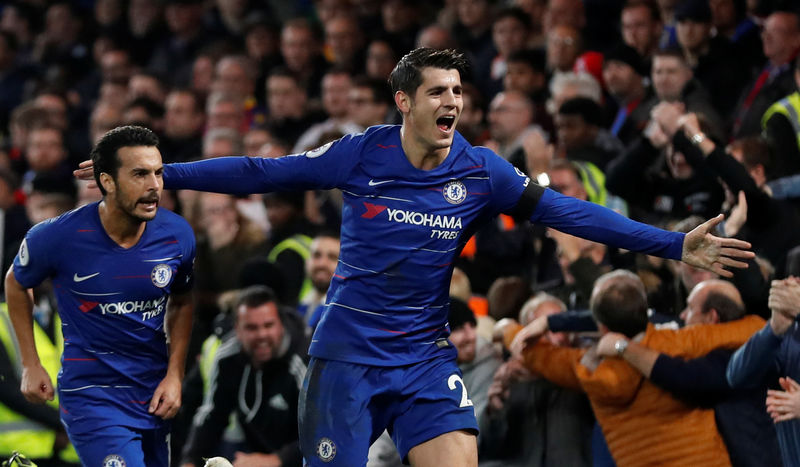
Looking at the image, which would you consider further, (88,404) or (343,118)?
(343,118)

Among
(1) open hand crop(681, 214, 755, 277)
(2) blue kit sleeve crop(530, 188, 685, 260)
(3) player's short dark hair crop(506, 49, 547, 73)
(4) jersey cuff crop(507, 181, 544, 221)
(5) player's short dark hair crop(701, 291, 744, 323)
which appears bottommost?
(5) player's short dark hair crop(701, 291, 744, 323)

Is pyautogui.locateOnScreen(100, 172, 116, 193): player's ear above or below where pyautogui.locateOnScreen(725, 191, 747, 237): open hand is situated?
above

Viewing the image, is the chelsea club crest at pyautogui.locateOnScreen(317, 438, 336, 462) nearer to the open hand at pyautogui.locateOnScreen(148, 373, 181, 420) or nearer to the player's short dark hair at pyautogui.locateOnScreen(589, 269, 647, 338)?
the open hand at pyautogui.locateOnScreen(148, 373, 181, 420)

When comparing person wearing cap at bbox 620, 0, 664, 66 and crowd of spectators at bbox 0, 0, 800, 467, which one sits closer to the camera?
crowd of spectators at bbox 0, 0, 800, 467

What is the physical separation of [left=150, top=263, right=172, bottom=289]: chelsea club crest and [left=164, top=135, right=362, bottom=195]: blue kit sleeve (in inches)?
27.2

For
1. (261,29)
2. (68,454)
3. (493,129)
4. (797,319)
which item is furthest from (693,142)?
(261,29)

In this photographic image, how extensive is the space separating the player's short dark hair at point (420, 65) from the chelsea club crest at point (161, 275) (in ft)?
4.60

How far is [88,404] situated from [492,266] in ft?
12.1

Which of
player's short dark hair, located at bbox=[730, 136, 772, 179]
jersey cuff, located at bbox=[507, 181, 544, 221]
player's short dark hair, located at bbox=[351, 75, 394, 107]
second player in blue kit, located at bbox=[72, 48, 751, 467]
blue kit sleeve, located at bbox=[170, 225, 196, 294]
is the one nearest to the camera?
second player in blue kit, located at bbox=[72, 48, 751, 467]

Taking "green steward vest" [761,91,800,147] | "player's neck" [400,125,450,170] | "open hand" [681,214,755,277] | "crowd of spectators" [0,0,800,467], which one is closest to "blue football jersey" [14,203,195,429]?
"player's neck" [400,125,450,170]

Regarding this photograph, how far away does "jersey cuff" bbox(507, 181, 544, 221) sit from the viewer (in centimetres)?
499

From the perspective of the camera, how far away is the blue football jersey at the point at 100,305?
552 centimetres

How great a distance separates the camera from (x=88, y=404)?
552cm

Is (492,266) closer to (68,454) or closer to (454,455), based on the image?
(68,454)
